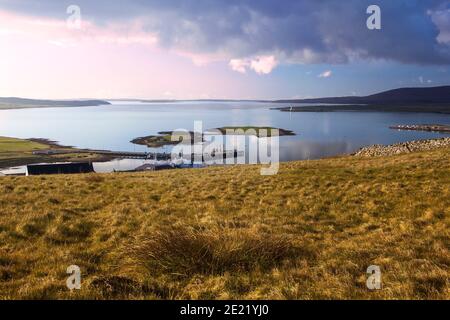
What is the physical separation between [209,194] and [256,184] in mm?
2927

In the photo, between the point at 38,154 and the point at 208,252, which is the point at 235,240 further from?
the point at 38,154

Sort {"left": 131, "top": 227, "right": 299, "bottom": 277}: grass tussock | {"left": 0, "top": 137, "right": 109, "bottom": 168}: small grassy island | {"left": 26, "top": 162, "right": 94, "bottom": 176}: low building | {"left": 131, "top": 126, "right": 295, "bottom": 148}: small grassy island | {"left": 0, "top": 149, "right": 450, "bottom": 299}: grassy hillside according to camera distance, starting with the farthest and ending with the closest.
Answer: {"left": 131, "top": 126, "right": 295, "bottom": 148}: small grassy island < {"left": 0, "top": 137, "right": 109, "bottom": 168}: small grassy island < {"left": 26, "top": 162, "right": 94, "bottom": 176}: low building < {"left": 131, "top": 227, "right": 299, "bottom": 277}: grass tussock < {"left": 0, "top": 149, "right": 450, "bottom": 299}: grassy hillside

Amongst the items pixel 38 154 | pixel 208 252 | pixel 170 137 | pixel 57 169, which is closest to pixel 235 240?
pixel 208 252

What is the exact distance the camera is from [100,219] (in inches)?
423

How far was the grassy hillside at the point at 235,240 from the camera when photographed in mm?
5438

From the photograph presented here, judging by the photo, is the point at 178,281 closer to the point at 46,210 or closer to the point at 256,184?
the point at 46,210

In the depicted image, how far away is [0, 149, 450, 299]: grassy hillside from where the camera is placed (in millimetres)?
5438

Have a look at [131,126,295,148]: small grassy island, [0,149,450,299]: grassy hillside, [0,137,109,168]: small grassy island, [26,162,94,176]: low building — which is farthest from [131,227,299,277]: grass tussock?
[131,126,295,148]: small grassy island

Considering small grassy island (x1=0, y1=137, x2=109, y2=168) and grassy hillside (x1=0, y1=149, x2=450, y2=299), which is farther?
small grassy island (x1=0, y1=137, x2=109, y2=168)

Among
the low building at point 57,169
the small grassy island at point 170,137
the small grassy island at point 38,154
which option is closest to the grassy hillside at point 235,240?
the low building at point 57,169

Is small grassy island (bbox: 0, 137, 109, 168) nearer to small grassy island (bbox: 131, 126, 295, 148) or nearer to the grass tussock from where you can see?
small grassy island (bbox: 131, 126, 295, 148)

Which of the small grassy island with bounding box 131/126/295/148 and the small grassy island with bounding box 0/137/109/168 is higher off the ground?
the small grassy island with bounding box 131/126/295/148

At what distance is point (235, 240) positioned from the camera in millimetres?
6965
